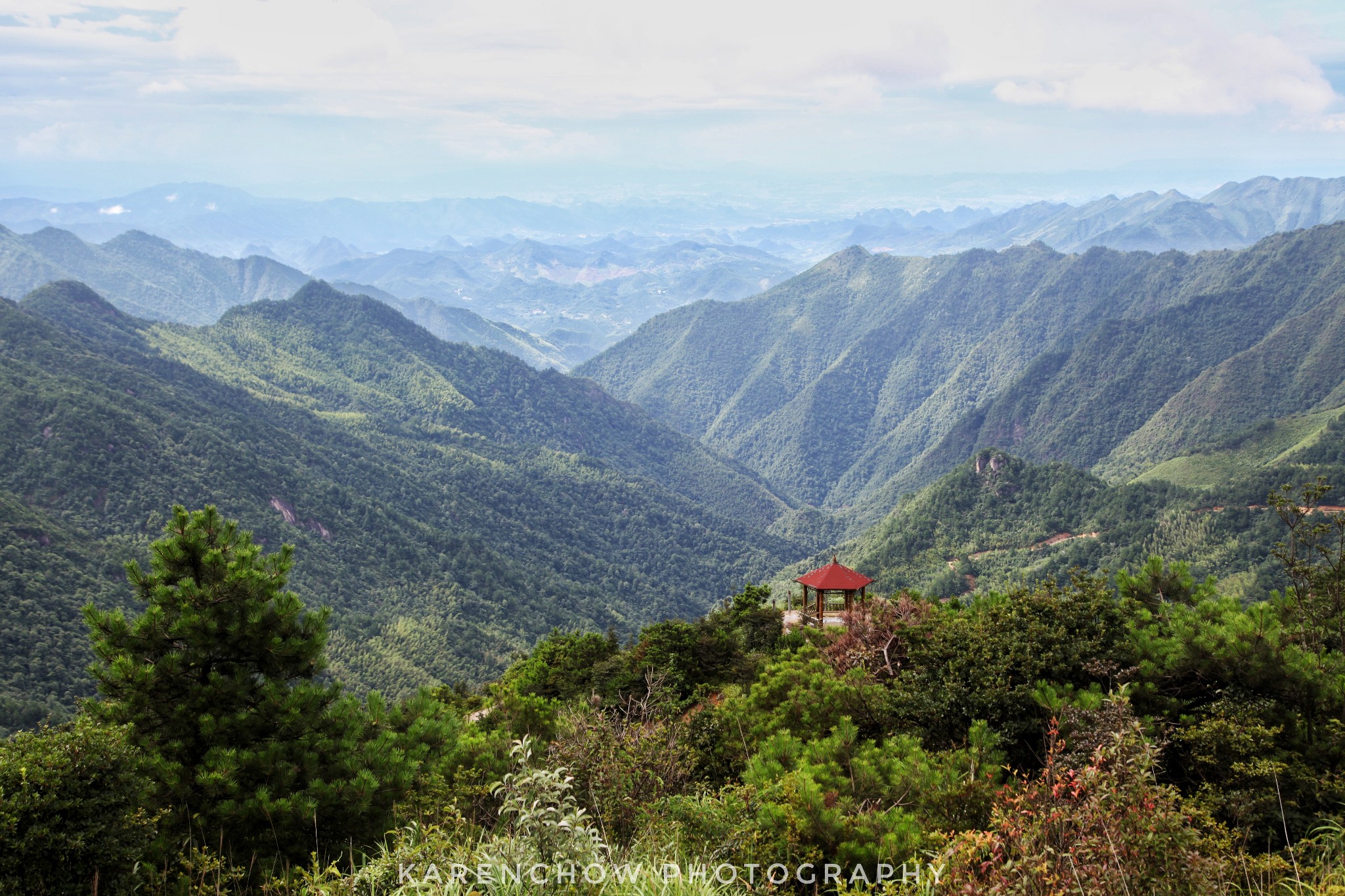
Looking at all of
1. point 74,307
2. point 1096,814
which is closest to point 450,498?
point 74,307

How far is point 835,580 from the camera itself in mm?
32875

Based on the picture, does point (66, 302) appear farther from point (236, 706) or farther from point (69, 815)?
point (69, 815)

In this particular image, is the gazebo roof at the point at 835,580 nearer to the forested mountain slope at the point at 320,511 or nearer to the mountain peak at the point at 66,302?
the forested mountain slope at the point at 320,511

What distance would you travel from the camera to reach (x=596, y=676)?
3319 centimetres

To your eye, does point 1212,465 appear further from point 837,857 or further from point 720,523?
point 837,857

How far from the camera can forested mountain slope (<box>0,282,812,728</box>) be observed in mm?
83312

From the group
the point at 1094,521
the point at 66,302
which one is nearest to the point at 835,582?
the point at 1094,521

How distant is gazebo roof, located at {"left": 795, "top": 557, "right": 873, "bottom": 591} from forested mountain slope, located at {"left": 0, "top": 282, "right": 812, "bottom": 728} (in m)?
59.2

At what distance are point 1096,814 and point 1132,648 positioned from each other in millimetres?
12366

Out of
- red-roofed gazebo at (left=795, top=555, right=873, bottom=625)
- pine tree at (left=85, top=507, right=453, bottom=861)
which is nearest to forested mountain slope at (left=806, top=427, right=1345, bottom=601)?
red-roofed gazebo at (left=795, top=555, right=873, bottom=625)

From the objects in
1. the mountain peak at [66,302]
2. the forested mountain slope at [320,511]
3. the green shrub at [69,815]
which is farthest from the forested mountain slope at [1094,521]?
the mountain peak at [66,302]

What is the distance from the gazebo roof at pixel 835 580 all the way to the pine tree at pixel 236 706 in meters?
19.7

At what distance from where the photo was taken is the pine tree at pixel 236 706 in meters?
14.3

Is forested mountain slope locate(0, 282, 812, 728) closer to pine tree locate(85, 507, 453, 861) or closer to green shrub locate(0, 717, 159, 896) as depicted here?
pine tree locate(85, 507, 453, 861)
